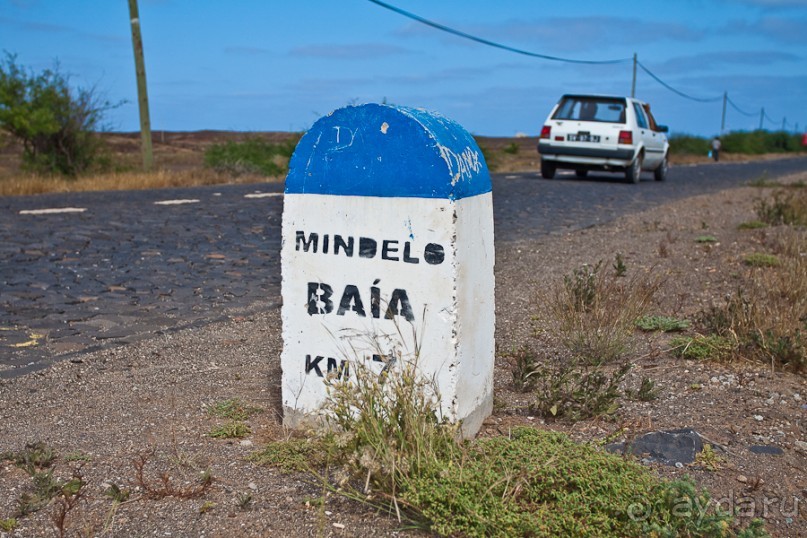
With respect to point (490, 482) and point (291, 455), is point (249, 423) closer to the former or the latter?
point (291, 455)

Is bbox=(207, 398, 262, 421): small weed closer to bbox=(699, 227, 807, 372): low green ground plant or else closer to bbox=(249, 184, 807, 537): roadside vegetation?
bbox=(249, 184, 807, 537): roadside vegetation

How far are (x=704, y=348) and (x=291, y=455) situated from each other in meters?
2.63

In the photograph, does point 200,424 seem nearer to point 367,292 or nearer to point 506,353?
point 367,292

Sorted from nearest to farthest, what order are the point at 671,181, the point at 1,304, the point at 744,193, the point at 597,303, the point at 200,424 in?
the point at 200,424
the point at 597,303
the point at 1,304
the point at 744,193
the point at 671,181

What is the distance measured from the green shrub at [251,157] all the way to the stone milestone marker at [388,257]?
20.0m

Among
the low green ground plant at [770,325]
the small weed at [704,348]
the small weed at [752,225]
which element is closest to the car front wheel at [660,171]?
the small weed at [752,225]

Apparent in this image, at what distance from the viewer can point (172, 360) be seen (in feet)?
17.4

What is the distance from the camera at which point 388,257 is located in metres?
3.57

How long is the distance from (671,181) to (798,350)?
18.9m

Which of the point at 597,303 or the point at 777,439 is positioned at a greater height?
the point at 597,303

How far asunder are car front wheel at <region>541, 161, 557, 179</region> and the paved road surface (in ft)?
13.8

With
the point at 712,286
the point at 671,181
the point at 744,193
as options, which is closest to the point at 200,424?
the point at 712,286

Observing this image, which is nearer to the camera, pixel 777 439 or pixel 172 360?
pixel 777 439

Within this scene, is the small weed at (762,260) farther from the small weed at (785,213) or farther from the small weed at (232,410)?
the small weed at (232,410)
